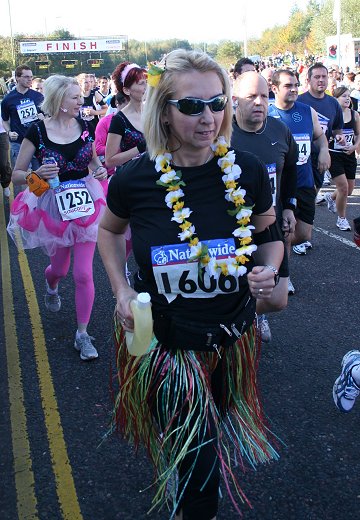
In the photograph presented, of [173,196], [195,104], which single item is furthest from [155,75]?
[173,196]

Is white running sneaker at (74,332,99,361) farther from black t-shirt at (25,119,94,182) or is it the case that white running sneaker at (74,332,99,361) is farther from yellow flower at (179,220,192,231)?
yellow flower at (179,220,192,231)

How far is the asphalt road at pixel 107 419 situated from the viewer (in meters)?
3.09

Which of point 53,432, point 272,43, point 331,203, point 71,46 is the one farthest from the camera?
point 272,43

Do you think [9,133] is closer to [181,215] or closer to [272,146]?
[272,146]

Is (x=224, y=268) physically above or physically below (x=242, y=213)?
below

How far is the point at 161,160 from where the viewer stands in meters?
2.45

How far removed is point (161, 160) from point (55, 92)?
8.94ft

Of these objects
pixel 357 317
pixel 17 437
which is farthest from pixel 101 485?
pixel 357 317

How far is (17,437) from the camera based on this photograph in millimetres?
3756

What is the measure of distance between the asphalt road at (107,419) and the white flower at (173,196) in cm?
109

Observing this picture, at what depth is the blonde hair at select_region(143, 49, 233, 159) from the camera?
94.0 inches

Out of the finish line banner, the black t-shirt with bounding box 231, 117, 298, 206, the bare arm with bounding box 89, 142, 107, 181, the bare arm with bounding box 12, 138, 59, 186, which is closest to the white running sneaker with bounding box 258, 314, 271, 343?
the black t-shirt with bounding box 231, 117, 298, 206

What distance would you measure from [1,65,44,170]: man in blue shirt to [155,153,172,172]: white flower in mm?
8542

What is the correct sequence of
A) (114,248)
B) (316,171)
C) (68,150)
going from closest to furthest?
(114,248)
(68,150)
(316,171)
